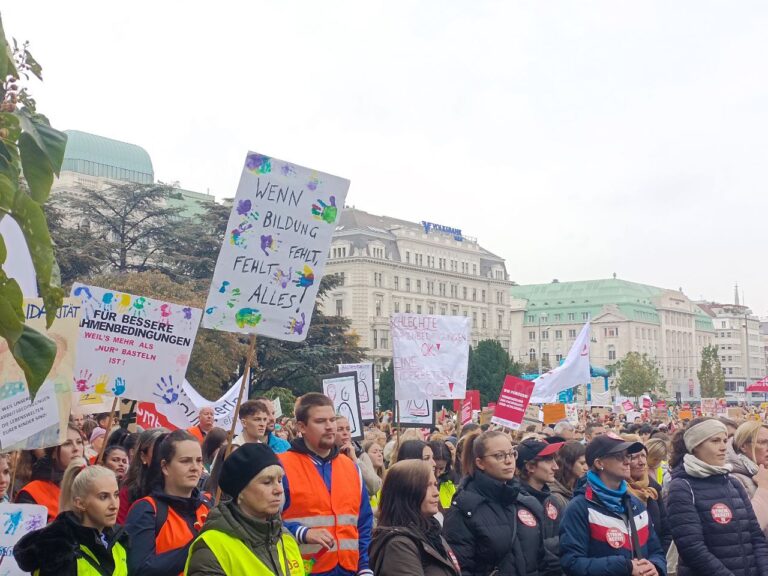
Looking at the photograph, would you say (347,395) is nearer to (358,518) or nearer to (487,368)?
(358,518)

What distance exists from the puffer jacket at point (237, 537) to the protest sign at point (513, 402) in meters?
9.79

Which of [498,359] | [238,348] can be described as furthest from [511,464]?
[498,359]

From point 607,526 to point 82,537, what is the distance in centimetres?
261


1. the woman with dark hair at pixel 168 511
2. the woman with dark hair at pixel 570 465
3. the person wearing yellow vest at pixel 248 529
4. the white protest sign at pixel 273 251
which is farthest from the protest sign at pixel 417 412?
the person wearing yellow vest at pixel 248 529

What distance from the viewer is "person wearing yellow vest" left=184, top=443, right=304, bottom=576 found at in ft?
11.8

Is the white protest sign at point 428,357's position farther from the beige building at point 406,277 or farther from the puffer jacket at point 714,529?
the beige building at point 406,277

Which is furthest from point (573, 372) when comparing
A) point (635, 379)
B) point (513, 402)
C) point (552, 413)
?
point (635, 379)

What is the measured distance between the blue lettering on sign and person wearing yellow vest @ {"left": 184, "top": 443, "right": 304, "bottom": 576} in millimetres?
103225

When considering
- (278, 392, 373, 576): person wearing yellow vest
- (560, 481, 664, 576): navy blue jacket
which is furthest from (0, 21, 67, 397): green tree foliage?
(560, 481, 664, 576): navy blue jacket

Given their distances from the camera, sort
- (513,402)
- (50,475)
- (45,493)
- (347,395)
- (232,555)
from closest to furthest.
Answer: (232,555)
(45,493)
(50,475)
(347,395)
(513,402)

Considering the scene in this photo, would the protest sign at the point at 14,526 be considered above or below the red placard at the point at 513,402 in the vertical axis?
below

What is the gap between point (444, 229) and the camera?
110 meters

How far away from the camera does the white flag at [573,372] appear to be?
54.1ft

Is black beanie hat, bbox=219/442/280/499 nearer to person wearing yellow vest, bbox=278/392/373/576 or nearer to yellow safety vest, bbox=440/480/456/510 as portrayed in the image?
person wearing yellow vest, bbox=278/392/373/576
